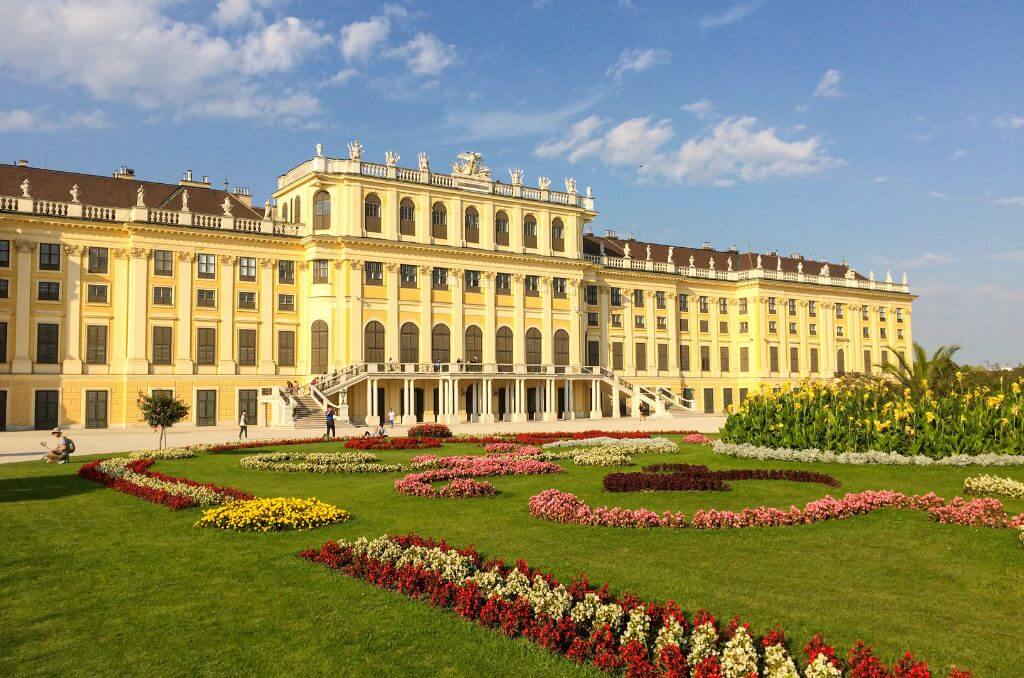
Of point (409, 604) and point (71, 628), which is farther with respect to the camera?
point (409, 604)

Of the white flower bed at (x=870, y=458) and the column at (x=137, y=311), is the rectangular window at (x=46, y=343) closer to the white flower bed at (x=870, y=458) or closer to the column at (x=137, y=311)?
the column at (x=137, y=311)

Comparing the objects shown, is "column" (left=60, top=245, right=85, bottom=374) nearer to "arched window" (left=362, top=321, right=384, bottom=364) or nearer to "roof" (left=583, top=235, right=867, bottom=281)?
"arched window" (left=362, top=321, right=384, bottom=364)

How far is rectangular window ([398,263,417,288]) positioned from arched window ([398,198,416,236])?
90.0 inches

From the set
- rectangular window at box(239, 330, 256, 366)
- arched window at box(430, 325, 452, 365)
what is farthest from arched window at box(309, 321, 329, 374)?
arched window at box(430, 325, 452, 365)

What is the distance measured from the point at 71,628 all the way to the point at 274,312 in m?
47.0

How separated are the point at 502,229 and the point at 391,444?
34.0 meters

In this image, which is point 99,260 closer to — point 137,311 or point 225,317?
point 137,311

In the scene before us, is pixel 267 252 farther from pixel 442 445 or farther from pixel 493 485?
pixel 493 485

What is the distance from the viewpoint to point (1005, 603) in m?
10.2

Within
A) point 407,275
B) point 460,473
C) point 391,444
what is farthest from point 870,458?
point 407,275

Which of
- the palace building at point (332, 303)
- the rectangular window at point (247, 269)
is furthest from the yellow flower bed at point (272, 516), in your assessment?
the rectangular window at point (247, 269)

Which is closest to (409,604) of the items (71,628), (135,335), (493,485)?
(71,628)

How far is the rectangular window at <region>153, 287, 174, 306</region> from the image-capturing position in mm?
51500

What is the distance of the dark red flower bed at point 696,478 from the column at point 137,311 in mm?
38273
